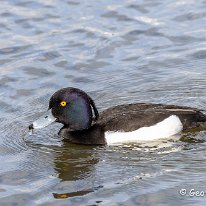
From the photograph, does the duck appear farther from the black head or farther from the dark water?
the dark water

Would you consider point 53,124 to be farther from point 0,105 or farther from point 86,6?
point 86,6

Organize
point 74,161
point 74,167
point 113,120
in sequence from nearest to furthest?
point 74,167
point 74,161
point 113,120

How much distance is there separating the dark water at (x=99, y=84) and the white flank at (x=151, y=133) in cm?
19

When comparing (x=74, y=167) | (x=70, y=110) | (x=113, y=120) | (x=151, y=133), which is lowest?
(x=74, y=167)

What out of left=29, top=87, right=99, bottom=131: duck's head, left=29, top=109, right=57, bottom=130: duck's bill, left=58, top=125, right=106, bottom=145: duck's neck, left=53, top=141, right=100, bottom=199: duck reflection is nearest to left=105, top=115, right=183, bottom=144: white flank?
left=58, top=125, right=106, bottom=145: duck's neck

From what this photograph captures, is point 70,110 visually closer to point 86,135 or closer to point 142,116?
point 86,135

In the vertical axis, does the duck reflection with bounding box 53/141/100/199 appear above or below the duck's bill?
below

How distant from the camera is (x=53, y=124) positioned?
13.2 m

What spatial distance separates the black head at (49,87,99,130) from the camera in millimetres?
12312

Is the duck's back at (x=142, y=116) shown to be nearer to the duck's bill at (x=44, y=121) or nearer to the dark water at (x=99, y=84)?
the dark water at (x=99, y=84)

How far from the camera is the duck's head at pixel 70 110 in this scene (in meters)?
12.3

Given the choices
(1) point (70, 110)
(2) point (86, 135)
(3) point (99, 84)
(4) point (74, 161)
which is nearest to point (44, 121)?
(1) point (70, 110)

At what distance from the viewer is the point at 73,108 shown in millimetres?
12445

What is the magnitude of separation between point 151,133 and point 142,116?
0.94 ft
